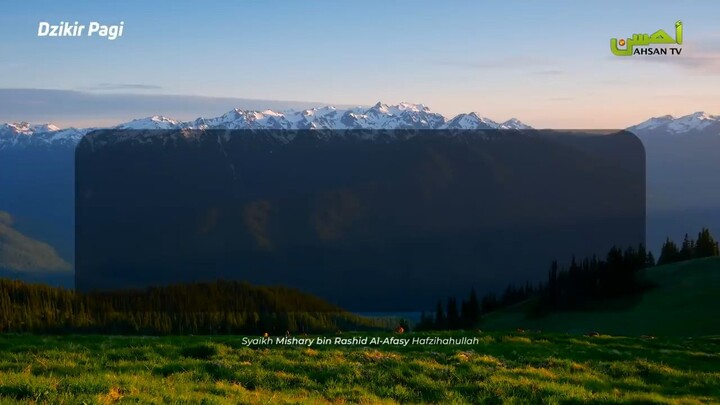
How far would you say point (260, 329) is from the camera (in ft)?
104

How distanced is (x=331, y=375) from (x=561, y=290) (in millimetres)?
18790

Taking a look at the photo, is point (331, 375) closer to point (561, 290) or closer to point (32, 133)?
point (561, 290)

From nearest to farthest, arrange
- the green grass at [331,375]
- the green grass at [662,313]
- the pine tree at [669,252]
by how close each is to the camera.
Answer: the green grass at [331,375]
the green grass at [662,313]
the pine tree at [669,252]

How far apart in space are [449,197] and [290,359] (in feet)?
42.0

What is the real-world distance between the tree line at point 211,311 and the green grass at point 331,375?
4.84 meters

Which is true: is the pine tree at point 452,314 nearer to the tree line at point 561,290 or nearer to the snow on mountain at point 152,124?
the tree line at point 561,290

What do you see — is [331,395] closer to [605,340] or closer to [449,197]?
[449,197]

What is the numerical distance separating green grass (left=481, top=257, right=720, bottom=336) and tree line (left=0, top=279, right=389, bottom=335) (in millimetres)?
9303

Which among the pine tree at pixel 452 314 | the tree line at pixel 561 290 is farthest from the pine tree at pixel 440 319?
the pine tree at pixel 452 314

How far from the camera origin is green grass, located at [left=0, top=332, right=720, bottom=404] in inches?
595

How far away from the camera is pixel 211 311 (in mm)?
32469

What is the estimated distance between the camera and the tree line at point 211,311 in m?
31.4

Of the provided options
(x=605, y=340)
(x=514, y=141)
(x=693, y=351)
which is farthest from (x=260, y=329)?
(x=693, y=351)

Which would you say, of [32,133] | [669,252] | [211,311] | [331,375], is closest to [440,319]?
[211,311]
